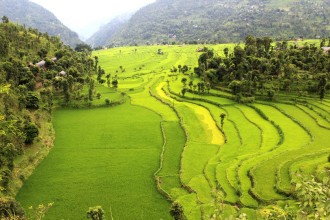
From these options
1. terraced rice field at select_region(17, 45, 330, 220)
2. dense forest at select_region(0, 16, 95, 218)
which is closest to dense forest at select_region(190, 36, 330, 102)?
terraced rice field at select_region(17, 45, 330, 220)

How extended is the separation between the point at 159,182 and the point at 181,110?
23.4 meters

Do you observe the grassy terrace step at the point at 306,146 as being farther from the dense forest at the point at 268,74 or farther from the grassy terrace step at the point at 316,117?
the dense forest at the point at 268,74

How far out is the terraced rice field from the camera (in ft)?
97.3

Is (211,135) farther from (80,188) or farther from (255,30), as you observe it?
(255,30)

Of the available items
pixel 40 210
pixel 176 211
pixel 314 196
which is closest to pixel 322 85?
pixel 176 211

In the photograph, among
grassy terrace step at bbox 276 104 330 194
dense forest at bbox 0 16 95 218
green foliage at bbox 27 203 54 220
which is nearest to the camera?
green foliage at bbox 27 203 54 220

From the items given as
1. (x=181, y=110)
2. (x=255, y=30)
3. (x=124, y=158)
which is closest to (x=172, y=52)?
(x=255, y=30)

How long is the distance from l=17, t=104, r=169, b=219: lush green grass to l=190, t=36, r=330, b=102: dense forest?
18.3m

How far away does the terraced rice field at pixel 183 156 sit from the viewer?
29.7m

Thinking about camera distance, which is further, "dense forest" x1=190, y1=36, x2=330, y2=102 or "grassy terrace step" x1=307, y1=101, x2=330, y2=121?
"dense forest" x1=190, y1=36, x2=330, y2=102

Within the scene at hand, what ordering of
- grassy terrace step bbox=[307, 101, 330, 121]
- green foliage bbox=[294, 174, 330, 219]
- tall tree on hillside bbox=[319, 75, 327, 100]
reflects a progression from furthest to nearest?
tall tree on hillside bbox=[319, 75, 327, 100], grassy terrace step bbox=[307, 101, 330, 121], green foliage bbox=[294, 174, 330, 219]

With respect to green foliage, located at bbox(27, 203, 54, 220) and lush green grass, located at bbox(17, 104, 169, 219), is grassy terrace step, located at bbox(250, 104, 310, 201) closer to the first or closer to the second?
lush green grass, located at bbox(17, 104, 169, 219)

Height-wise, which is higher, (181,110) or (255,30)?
(255,30)

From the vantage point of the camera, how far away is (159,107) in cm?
5884
